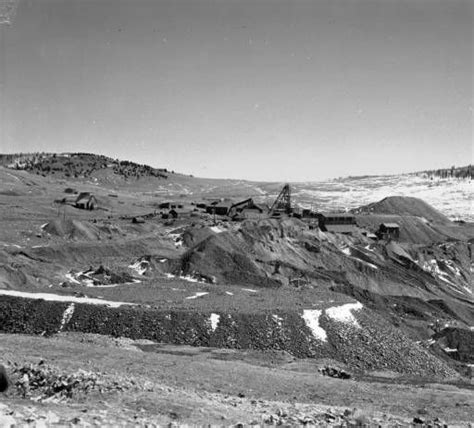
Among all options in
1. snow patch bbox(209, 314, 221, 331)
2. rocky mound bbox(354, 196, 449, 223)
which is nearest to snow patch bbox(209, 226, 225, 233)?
snow patch bbox(209, 314, 221, 331)

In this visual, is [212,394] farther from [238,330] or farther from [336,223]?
[336,223]

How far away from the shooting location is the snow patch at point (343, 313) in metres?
39.0

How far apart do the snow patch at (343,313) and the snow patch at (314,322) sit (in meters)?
0.95

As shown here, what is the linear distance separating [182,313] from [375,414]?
66.2 feet

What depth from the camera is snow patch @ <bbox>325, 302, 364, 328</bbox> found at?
39.0 metres

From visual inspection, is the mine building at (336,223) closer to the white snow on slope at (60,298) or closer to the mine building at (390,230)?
the mine building at (390,230)

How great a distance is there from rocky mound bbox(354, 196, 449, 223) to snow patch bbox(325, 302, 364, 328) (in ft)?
350

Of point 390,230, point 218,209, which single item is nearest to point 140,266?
point 218,209

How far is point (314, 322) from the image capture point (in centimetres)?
3781

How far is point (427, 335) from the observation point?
5072cm

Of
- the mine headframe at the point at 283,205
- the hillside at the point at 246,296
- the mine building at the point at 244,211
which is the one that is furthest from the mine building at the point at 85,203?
the mine headframe at the point at 283,205

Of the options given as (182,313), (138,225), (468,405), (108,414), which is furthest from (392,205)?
(108,414)

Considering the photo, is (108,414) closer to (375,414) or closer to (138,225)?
(375,414)

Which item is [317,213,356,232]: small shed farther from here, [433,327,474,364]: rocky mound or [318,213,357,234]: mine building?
[433,327,474,364]: rocky mound
